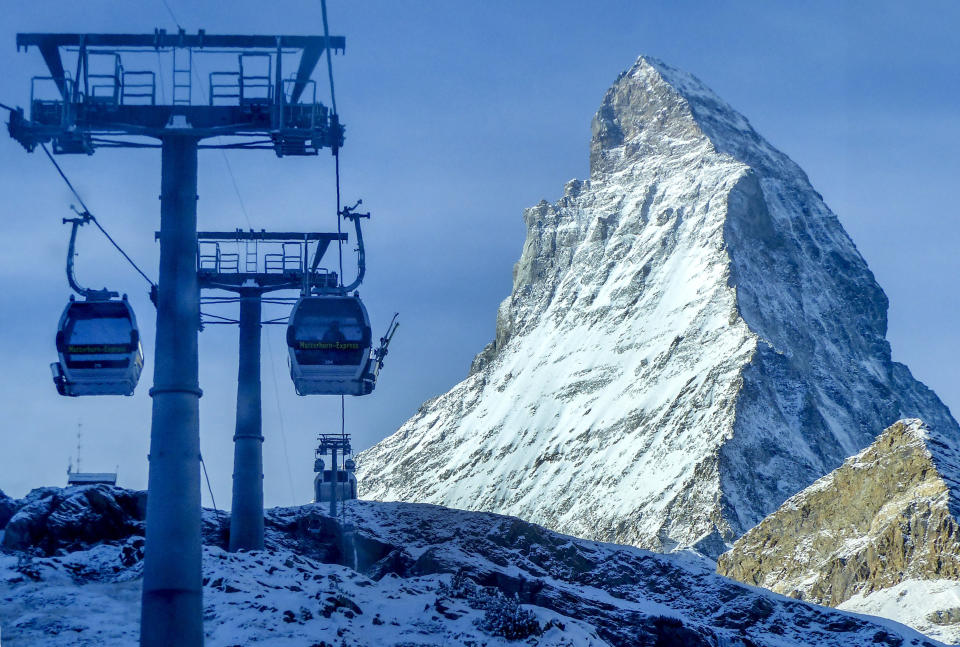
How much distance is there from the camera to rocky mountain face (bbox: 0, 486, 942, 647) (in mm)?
34406

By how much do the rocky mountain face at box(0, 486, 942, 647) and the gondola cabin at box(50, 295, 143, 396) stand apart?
9926 millimetres

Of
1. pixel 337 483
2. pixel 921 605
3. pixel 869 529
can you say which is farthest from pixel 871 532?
pixel 337 483

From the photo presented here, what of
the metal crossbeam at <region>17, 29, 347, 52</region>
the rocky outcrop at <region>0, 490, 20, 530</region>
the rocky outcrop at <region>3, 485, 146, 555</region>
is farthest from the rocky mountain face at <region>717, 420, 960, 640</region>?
the metal crossbeam at <region>17, 29, 347, 52</region>

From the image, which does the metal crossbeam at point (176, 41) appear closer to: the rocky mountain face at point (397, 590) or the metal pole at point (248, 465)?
the rocky mountain face at point (397, 590)

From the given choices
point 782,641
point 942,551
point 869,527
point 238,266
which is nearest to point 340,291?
point 238,266

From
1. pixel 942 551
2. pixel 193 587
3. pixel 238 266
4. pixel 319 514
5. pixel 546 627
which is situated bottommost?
pixel 193 587

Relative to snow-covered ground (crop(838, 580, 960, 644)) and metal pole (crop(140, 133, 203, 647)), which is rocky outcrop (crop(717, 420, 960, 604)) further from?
metal pole (crop(140, 133, 203, 647))

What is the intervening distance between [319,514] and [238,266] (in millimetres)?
14087

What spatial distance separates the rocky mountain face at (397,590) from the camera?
3441 centimetres

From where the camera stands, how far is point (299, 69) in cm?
2173

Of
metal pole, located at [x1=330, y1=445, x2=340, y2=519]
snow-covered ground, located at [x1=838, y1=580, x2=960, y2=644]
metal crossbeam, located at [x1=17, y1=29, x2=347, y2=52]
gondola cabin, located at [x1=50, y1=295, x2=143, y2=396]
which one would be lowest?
gondola cabin, located at [x1=50, y1=295, x2=143, y2=396]

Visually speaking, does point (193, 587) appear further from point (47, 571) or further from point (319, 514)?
point (319, 514)

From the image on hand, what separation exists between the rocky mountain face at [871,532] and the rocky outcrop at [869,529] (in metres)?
0.10

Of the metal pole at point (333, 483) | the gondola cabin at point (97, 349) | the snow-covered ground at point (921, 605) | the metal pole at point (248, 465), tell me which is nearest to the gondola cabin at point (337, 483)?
the metal pole at point (333, 483)
